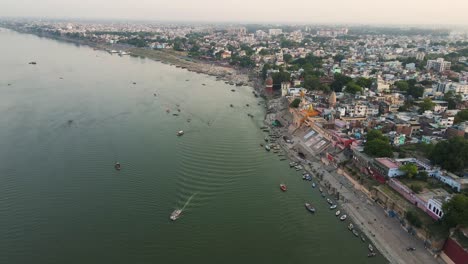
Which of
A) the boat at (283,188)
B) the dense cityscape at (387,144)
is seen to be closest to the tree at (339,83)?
the dense cityscape at (387,144)

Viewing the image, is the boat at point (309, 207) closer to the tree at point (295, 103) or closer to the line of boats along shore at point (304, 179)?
the line of boats along shore at point (304, 179)

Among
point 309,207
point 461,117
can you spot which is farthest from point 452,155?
point 461,117

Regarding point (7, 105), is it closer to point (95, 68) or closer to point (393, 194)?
point (95, 68)

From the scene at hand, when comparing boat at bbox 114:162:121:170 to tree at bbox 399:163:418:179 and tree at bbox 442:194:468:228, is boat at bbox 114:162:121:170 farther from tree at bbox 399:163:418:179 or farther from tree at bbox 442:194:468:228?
tree at bbox 442:194:468:228

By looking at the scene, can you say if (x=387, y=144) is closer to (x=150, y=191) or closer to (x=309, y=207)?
(x=309, y=207)

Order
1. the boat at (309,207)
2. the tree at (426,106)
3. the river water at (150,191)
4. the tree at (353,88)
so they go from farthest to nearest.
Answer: the tree at (353,88)
the tree at (426,106)
the boat at (309,207)
the river water at (150,191)
